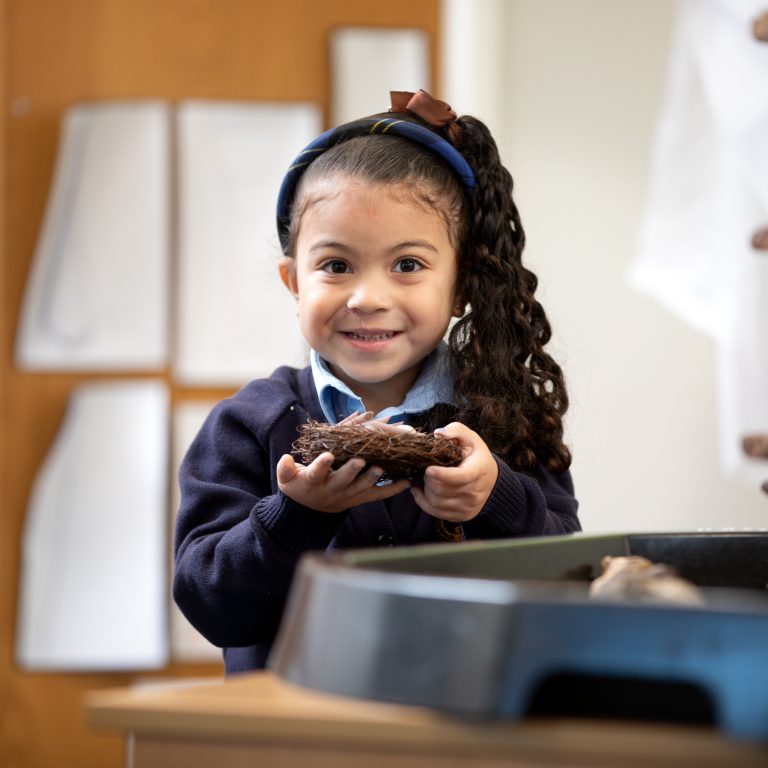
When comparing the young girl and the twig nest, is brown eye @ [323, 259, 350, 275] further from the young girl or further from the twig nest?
the twig nest

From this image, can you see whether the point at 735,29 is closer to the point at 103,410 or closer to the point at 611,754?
the point at 103,410

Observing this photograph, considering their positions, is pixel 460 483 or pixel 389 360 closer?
pixel 460 483

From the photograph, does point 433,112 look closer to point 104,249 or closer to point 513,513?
point 513,513

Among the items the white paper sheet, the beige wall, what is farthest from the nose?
the beige wall

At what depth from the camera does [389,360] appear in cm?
130

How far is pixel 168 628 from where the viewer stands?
270cm

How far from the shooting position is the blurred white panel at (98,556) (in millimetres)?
2703

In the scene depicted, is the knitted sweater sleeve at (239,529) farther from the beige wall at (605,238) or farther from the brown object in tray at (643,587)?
the beige wall at (605,238)

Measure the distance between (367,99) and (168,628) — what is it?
1.24 m

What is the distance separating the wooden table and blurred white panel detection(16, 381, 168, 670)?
218 cm

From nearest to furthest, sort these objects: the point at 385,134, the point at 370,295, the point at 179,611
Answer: the point at 370,295 < the point at 385,134 < the point at 179,611

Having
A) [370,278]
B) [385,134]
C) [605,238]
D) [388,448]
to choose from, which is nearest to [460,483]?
[388,448]

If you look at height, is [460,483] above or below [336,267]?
below

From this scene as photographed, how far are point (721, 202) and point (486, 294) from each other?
1159 mm
